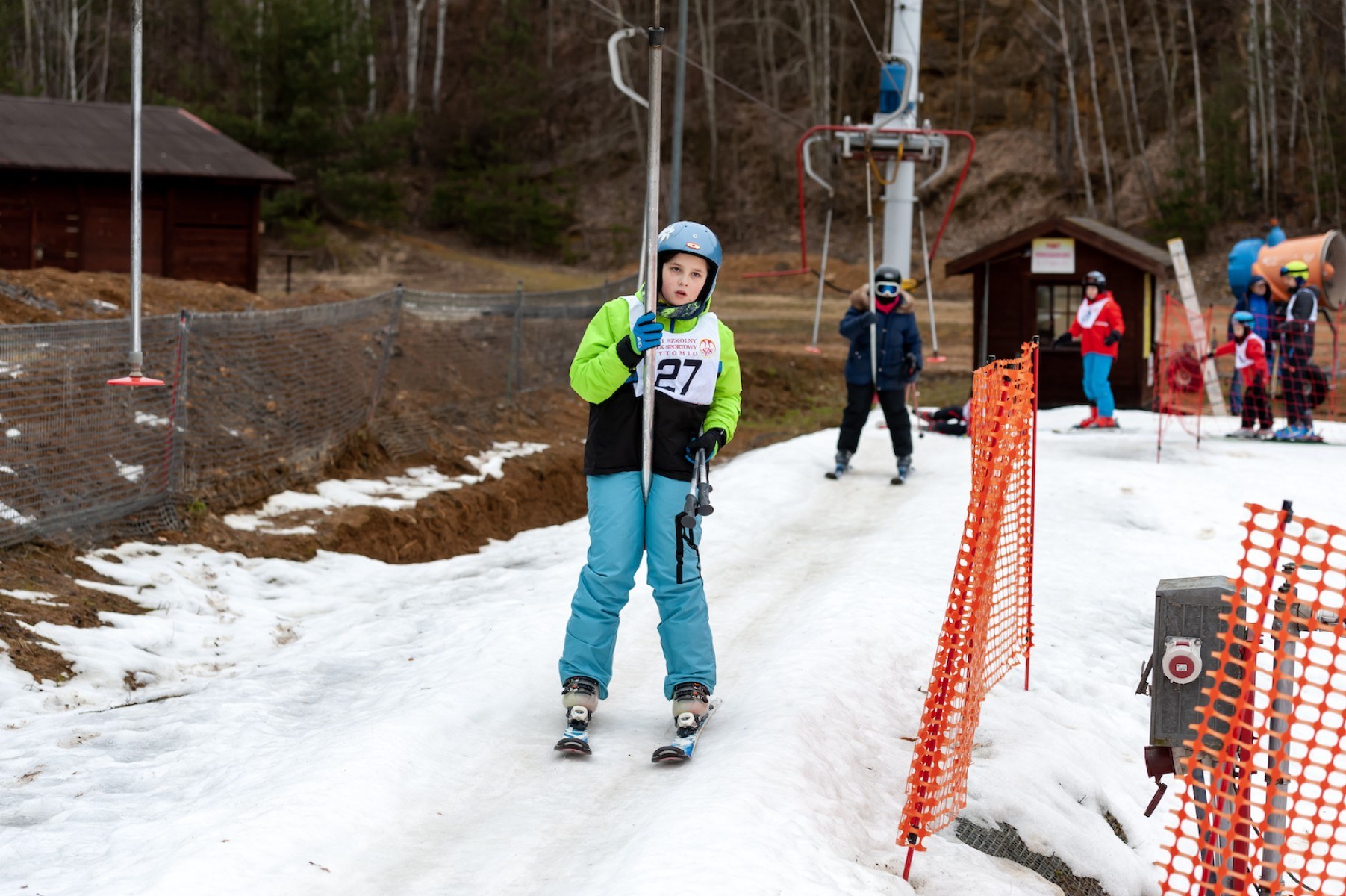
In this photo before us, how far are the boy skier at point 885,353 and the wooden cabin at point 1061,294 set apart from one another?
22.8 feet

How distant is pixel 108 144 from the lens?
25.8 metres

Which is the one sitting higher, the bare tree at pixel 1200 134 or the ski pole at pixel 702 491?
the bare tree at pixel 1200 134

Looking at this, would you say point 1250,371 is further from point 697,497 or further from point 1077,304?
point 697,497

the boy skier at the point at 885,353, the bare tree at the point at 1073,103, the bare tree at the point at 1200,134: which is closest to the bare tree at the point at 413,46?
the bare tree at the point at 1073,103

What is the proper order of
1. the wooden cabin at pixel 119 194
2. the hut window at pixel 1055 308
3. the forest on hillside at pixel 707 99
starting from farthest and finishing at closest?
the forest on hillside at pixel 707 99 → the wooden cabin at pixel 119 194 → the hut window at pixel 1055 308

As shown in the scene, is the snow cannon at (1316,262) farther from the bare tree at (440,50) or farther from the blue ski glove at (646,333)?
the bare tree at (440,50)

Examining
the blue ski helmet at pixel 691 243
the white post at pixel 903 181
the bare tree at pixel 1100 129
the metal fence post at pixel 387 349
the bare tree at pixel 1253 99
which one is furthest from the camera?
the bare tree at pixel 1100 129

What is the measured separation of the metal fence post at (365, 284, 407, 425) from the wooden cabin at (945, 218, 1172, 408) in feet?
29.4

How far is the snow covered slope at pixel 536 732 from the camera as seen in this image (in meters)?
4.34

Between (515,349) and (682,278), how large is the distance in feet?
36.7

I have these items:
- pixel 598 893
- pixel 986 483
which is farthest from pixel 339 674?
pixel 986 483

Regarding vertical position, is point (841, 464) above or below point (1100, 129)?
below

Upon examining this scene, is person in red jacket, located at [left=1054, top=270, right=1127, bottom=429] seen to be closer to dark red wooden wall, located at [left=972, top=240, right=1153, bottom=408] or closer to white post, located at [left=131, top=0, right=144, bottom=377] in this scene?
dark red wooden wall, located at [left=972, top=240, right=1153, bottom=408]

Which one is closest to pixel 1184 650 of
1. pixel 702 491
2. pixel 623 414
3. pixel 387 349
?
pixel 702 491
